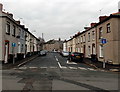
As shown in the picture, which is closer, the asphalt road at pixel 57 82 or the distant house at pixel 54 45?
the asphalt road at pixel 57 82

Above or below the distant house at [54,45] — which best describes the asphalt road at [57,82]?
below

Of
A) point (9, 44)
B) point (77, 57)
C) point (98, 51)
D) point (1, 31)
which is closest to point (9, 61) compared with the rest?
point (9, 44)

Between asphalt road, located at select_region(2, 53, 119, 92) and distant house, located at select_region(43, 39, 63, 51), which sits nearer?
asphalt road, located at select_region(2, 53, 119, 92)

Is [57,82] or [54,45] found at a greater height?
[54,45]

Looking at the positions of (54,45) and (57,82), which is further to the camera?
→ (54,45)

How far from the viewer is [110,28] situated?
58.2 ft

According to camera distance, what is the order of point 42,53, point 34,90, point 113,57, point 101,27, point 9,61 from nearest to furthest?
point 34,90 < point 113,57 < point 9,61 < point 101,27 < point 42,53

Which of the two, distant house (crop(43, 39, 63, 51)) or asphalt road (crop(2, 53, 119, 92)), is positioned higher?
distant house (crop(43, 39, 63, 51))

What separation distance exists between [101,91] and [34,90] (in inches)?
127

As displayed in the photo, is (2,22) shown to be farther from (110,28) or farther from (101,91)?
(101,91)

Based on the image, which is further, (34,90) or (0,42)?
(0,42)

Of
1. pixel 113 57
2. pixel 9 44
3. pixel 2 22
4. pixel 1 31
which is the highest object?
pixel 2 22

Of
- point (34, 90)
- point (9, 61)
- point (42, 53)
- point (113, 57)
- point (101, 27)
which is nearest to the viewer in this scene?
point (34, 90)

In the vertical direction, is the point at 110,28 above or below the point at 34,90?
above
